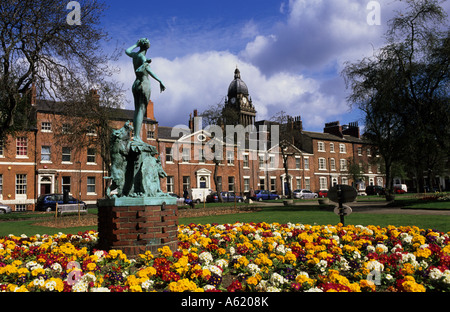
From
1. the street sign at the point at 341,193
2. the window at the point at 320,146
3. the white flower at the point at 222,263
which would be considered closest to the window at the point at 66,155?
the street sign at the point at 341,193

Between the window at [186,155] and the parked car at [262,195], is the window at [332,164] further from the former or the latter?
the window at [186,155]

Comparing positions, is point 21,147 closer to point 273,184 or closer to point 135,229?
point 135,229

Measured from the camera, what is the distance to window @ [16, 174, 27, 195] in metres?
35.3

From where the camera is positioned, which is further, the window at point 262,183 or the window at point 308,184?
the window at point 308,184

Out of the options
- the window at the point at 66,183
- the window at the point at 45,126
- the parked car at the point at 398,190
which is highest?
the window at the point at 45,126

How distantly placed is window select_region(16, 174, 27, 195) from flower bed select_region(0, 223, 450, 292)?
3186 cm

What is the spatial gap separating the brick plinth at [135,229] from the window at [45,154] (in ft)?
115

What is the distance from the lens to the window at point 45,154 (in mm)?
37406

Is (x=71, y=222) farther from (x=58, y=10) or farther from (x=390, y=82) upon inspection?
(x=390, y=82)

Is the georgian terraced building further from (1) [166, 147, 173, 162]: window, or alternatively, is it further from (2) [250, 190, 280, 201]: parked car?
(2) [250, 190, 280, 201]: parked car

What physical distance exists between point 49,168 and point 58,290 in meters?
37.1

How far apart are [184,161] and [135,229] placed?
134 ft

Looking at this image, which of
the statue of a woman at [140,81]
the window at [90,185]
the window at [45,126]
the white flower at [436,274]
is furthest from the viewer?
the window at [90,185]

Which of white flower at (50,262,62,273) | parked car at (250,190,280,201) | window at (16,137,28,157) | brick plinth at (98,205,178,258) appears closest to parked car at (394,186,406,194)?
parked car at (250,190,280,201)
